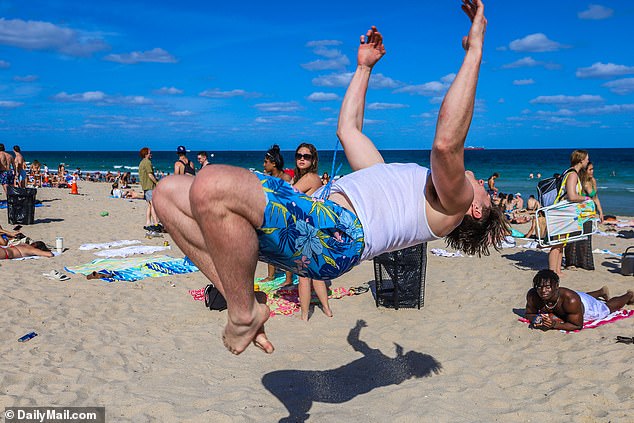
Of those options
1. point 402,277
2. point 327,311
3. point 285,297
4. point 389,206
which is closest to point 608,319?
point 402,277

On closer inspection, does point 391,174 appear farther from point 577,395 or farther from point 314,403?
point 577,395

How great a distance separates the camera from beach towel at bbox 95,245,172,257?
31.7ft

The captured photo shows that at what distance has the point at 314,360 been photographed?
5184mm

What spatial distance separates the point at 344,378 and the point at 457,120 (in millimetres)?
3169

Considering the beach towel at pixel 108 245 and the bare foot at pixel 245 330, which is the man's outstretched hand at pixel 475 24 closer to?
the bare foot at pixel 245 330

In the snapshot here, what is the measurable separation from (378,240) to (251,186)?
0.74 m

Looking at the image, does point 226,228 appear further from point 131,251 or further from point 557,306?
point 131,251

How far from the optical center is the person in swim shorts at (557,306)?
5723 mm

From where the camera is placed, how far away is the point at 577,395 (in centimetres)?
425

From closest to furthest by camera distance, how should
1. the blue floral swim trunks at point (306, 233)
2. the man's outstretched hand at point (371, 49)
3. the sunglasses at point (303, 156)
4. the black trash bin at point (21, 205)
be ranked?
the blue floral swim trunks at point (306, 233)
the man's outstretched hand at point (371, 49)
the sunglasses at point (303, 156)
the black trash bin at point (21, 205)

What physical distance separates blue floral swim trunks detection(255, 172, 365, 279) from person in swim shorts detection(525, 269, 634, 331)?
4.02m

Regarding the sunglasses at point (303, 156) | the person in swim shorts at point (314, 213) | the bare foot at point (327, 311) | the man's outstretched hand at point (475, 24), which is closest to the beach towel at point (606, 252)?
the bare foot at point (327, 311)

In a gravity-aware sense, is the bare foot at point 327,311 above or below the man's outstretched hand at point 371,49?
below

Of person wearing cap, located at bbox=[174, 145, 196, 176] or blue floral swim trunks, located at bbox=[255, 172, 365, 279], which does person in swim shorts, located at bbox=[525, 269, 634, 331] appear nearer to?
blue floral swim trunks, located at bbox=[255, 172, 365, 279]
